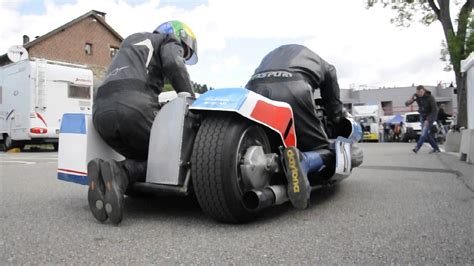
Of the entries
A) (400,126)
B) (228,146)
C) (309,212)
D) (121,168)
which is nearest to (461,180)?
(309,212)

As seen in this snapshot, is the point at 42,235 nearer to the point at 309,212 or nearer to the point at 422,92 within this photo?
the point at 309,212

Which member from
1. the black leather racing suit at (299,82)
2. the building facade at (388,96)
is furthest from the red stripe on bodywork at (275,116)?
the building facade at (388,96)

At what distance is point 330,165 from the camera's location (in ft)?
13.2

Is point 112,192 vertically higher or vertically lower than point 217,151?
lower

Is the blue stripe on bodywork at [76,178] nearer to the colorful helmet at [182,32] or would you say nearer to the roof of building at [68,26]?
the colorful helmet at [182,32]

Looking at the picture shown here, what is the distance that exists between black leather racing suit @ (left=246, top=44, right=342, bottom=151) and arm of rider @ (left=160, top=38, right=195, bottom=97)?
2.59ft

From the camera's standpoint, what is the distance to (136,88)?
3.30 metres

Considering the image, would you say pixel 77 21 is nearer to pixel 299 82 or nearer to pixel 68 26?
pixel 68 26

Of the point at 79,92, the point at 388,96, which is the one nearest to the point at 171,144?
the point at 79,92

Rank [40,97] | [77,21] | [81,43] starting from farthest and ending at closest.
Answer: [81,43] → [77,21] → [40,97]

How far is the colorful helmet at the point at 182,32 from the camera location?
368 cm

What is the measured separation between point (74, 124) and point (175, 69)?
0.92 meters

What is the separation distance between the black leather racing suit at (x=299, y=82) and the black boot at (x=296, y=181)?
88 cm

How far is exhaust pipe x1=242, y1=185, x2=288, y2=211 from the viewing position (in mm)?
2853
